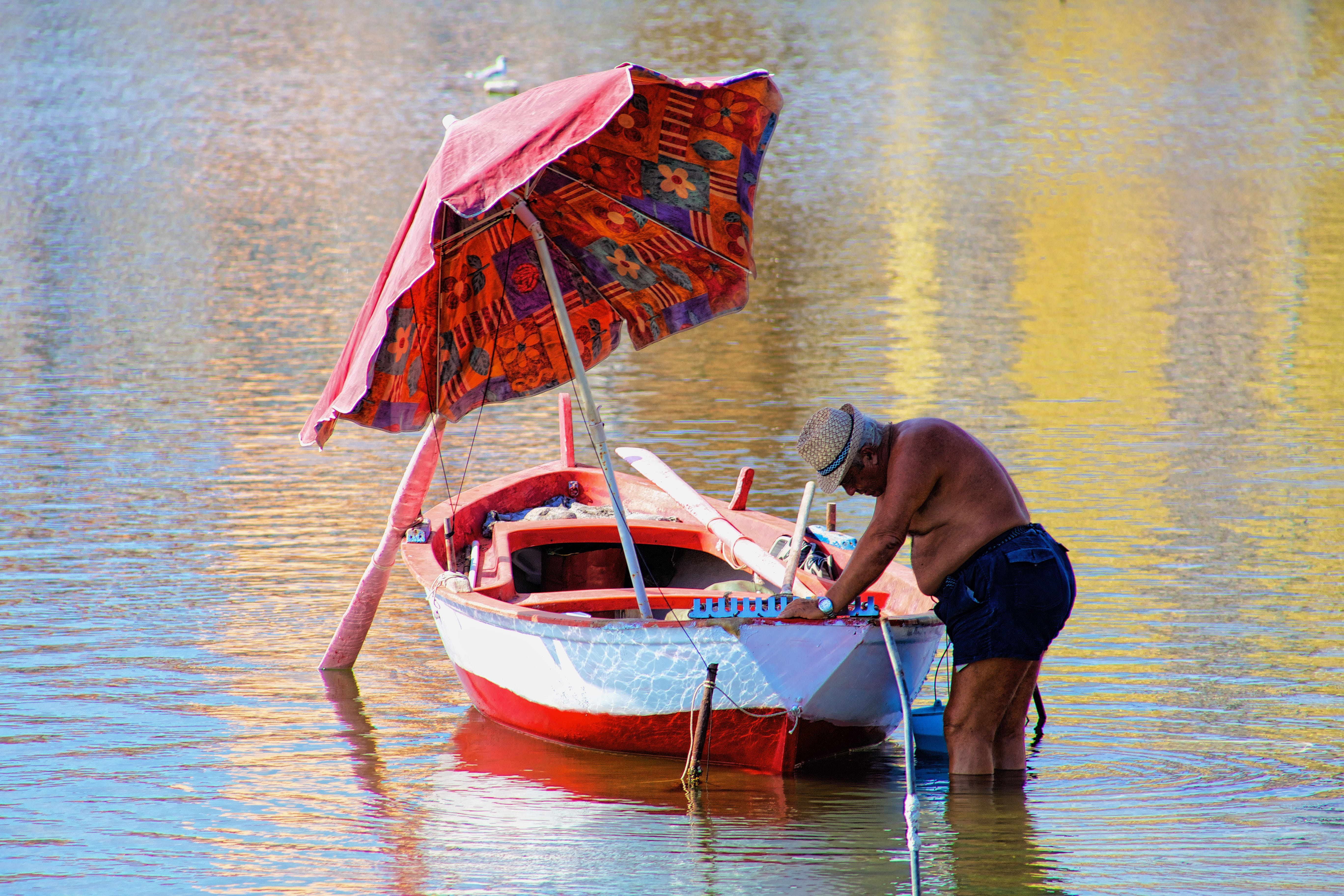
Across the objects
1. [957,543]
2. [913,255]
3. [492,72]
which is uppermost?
[492,72]

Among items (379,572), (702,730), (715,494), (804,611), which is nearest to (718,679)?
(702,730)

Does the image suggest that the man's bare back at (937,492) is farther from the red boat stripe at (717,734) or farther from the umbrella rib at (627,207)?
the umbrella rib at (627,207)

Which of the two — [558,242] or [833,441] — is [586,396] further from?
[833,441]

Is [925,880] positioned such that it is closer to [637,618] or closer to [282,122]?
[637,618]

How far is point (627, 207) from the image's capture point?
6316 millimetres

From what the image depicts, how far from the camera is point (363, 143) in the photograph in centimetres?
2858

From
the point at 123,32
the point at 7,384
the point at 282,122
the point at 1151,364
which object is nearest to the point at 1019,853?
the point at 1151,364

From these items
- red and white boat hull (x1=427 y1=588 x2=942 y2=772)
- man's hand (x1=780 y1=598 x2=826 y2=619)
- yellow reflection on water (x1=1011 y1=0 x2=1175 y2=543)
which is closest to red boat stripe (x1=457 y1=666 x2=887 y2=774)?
red and white boat hull (x1=427 y1=588 x2=942 y2=772)

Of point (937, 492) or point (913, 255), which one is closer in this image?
point (937, 492)

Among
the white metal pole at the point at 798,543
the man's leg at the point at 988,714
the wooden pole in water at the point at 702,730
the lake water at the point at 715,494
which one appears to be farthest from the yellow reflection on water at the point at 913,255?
the wooden pole in water at the point at 702,730

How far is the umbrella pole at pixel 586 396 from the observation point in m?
6.10

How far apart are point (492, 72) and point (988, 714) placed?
31595mm

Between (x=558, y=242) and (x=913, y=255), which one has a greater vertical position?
(x=558, y=242)

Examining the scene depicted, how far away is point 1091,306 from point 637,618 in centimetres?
1078
